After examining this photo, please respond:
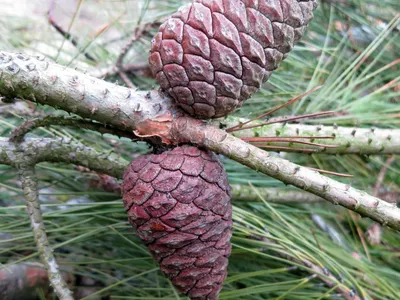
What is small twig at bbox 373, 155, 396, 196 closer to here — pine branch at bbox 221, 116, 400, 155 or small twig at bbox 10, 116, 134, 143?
pine branch at bbox 221, 116, 400, 155

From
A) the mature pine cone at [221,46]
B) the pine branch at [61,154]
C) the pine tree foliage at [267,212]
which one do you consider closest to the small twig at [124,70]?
the pine tree foliage at [267,212]

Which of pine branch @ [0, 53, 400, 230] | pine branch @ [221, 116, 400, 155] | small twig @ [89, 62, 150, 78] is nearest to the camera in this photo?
pine branch @ [0, 53, 400, 230]

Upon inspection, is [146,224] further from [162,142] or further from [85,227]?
[85,227]

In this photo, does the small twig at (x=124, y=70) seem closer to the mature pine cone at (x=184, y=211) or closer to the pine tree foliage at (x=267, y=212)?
the pine tree foliage at (x=267, y=212)

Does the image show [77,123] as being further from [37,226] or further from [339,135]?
[339,135]

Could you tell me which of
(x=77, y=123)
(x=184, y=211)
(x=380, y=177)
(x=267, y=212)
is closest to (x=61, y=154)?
(x=77, y=123)

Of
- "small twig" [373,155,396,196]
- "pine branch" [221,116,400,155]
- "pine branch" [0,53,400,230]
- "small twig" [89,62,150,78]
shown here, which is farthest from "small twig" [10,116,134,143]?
"small twig" [373,155,396,196]
